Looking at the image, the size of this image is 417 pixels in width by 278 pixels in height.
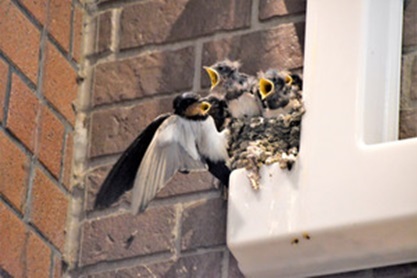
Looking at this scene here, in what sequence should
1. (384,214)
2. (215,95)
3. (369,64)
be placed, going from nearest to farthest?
(384,214) < (369,64) < (215,95)

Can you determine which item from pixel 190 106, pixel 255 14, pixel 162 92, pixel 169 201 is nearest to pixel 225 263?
pixel 169 201

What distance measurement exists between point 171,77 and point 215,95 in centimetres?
14

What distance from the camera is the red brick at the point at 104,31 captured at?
3410mm

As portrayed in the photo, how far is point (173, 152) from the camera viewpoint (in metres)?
3.05

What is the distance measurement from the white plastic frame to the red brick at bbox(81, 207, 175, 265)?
0.21 metres

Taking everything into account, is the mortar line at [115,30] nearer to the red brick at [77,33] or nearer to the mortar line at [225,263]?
the red brick at [77,33]

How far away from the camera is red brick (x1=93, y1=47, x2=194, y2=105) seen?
326 centimetres

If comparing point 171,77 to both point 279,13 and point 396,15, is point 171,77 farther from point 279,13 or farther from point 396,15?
point 396,15

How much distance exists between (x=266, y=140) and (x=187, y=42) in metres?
0.37

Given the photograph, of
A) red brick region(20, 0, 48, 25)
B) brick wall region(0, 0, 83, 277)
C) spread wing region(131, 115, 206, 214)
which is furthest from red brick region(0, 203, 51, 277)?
red brick region(20, 0, 48, 25)

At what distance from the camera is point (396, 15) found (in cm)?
303

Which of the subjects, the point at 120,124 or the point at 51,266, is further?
the point at 120,124

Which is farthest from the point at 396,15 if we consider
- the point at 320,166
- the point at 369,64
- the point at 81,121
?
the point at 81,121

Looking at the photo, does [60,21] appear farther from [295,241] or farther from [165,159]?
[295,241]
